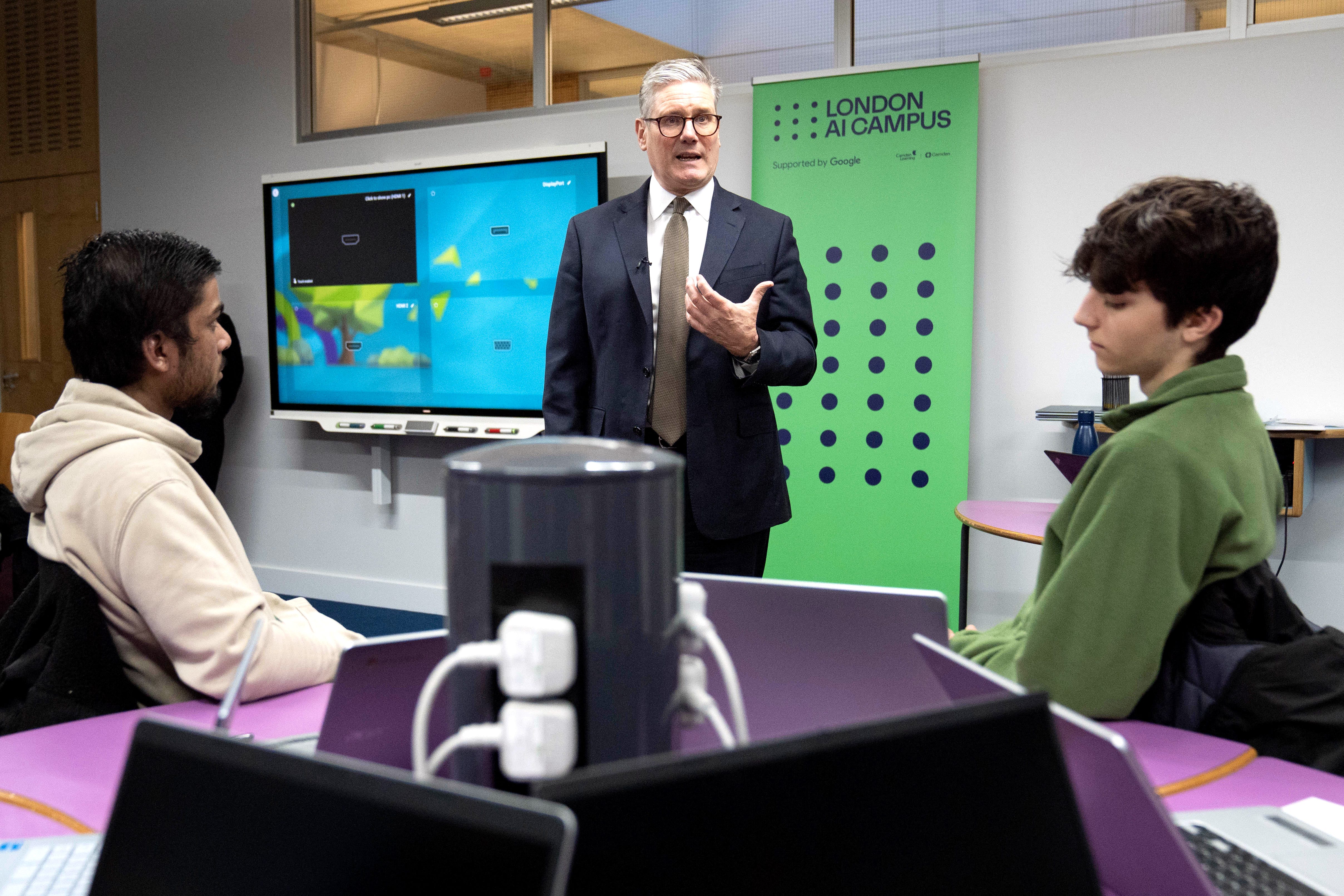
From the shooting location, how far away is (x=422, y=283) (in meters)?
4.45

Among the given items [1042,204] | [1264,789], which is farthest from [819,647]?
[1042,204]

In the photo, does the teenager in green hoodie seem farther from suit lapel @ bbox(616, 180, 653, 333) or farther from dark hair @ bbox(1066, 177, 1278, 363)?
suit lapel @ bbox(616, 180, 653, 333)

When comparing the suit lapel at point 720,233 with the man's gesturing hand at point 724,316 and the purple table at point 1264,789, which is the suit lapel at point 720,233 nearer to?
the man's gesturing hand at point 724,316

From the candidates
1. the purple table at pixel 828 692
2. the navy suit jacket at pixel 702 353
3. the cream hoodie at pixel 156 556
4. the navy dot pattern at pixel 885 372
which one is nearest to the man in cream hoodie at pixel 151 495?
the cream hoodie at pixel 156 556

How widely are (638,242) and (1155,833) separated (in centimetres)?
182

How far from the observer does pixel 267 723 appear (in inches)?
44.5

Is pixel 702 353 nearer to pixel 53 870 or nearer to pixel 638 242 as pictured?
pixel 638 242

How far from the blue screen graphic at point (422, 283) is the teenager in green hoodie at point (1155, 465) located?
121 inches

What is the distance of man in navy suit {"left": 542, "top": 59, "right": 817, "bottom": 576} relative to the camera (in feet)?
7.04

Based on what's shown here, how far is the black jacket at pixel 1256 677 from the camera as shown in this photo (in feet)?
3.38

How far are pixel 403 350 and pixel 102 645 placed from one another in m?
3.41

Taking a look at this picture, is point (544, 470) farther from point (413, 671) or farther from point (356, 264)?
point (356, 264)

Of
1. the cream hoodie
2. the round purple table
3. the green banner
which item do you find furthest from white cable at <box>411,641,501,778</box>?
the green banner

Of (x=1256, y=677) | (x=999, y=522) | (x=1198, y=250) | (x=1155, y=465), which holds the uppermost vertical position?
(x=1198, y=250)
